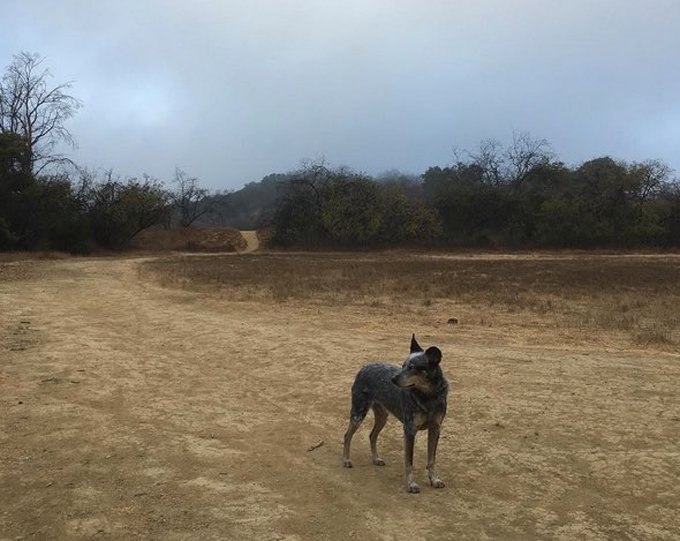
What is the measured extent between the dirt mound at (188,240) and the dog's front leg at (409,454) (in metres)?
47.0

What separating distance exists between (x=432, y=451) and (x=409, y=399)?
0.45 m

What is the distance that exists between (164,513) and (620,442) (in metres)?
3.73

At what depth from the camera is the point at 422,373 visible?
12.9 ft

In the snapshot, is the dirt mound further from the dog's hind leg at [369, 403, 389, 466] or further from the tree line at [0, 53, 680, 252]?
the dog's hind leg at [369, 403, 389, 466]

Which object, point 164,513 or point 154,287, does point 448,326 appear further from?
point 154,287

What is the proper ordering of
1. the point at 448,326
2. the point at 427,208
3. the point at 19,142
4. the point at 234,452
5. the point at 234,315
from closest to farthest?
1. the point at 234,452
2. the point at 448,326
3. the point at 234,315
4. the point at 19,142
5. the point at 427,208

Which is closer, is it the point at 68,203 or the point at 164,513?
the point at 164,513

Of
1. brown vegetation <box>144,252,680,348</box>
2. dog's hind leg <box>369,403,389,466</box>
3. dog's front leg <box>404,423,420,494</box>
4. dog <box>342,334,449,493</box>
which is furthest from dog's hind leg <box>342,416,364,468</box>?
brown vegetation <box>144,252,680,348</box>

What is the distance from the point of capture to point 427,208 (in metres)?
51.5

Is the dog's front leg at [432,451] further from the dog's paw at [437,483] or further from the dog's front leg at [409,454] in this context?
the dog's front leg at [409,454]

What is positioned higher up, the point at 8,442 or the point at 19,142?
the point at 19,142

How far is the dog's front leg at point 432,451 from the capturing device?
4164mm

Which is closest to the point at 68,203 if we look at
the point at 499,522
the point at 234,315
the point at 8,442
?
the point at 234,315

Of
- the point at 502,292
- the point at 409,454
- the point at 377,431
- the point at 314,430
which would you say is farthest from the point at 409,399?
the point at 502,292
